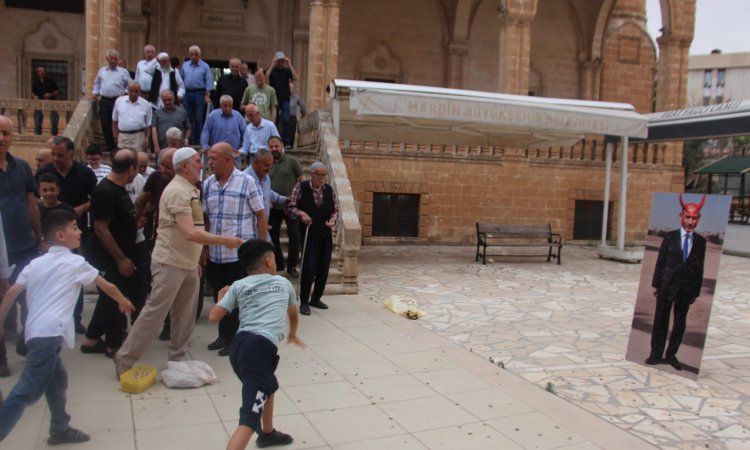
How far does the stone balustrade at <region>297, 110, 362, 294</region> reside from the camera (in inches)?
334

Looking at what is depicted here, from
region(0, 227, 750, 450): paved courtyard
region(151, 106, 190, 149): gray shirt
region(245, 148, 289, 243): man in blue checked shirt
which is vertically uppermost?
region(151, 106, 190, 149): gray shirt

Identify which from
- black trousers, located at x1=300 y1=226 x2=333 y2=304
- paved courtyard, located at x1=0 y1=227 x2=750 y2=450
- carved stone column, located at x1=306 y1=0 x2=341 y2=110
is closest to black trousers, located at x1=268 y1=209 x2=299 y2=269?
paved courtyard, located at x1=0 y1=227 x2=750 y2=450

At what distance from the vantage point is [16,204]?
5.16 meters

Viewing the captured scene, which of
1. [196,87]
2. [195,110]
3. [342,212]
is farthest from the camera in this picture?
[195,110]

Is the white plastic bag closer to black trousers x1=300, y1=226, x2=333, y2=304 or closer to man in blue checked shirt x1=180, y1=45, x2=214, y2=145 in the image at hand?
black trousers x1=300, y1=226, x2=333, y2=304

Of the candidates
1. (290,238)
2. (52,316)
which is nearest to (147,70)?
(290,238)

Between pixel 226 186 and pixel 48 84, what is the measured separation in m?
11.3

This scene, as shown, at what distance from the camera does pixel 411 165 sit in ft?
50.6

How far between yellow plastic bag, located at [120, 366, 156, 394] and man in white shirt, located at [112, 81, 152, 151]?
19.0 ft

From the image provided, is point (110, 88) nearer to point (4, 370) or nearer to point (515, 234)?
point (4, 370)

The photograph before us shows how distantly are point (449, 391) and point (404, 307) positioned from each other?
110 inches

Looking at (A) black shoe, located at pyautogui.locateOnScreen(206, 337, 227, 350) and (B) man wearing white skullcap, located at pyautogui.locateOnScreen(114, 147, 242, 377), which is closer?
(B) man wearing white skullcap, located at pyautogui.locateOnScreen(114, 147, 242, 377)

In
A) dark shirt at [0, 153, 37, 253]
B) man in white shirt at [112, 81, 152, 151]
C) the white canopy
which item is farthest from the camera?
the white canopy

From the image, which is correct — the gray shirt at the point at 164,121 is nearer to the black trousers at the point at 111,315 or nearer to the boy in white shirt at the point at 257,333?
the black trousers at the point at 111,315
